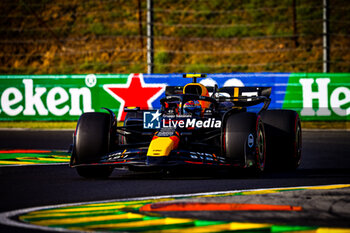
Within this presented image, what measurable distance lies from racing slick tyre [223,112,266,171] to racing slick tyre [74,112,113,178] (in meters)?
1.56

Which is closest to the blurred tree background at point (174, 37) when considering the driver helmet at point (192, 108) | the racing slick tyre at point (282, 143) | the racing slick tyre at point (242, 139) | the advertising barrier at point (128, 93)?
the advertising barrier at point (128, 93)

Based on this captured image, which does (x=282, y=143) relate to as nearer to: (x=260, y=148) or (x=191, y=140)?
(x=260, y=148)

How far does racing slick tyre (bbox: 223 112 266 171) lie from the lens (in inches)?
358

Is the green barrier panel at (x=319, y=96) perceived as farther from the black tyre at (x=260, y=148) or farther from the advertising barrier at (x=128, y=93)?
the black tyre at (x=260, y=148)

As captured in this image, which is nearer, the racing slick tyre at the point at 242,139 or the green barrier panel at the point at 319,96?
the racing slick tyre at the point at 242,139

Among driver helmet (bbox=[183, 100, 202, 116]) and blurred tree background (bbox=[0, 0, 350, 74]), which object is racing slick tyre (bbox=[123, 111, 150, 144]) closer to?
driver helmet (bbox=[183, 100, 202, 116])

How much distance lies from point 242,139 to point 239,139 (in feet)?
0.12

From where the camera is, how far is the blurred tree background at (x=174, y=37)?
31.7 m

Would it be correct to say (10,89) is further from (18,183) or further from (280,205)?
(280,205)

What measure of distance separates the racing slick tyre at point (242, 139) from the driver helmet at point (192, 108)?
3.69ft

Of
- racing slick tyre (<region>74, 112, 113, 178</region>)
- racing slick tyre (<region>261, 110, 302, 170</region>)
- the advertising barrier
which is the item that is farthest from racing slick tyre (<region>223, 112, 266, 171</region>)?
the advertising barrier

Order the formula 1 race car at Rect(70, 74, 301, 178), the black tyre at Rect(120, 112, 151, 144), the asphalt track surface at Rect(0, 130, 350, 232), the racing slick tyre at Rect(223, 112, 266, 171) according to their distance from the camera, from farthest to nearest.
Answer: the black tyre at Rect(120, 112, 151, 144) → the racing slick tyre at Rect(223, 112, 266, 171) → the formula 1 race car at Rect(70, 74, 301, 178) → the asphalt track surface at Rect(0, 130, 350, 232)

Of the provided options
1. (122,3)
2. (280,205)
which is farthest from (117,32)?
(280,205)

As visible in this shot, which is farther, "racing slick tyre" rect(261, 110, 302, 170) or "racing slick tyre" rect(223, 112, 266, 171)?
"racing slick tyre" rect(261, 110, 302, 170)
